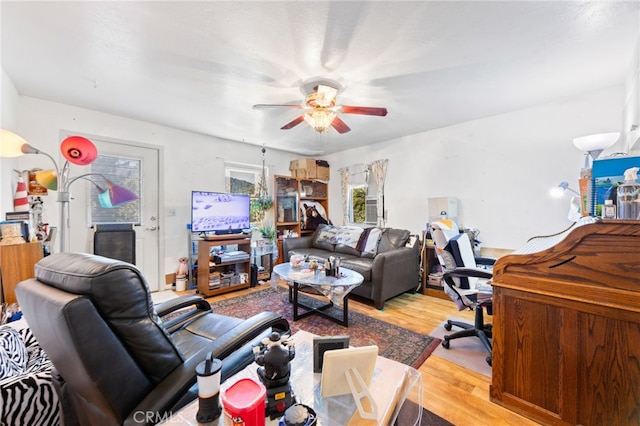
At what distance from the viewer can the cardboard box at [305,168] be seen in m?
4.94

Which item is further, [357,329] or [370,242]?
[370,242]

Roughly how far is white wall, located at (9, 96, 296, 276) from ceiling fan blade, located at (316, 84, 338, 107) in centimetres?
256

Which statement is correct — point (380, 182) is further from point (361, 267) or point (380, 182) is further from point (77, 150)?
point (77, 150)

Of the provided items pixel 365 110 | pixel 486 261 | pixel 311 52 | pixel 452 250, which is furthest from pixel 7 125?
pixel 486 261

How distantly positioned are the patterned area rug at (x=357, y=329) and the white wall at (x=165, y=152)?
151cm

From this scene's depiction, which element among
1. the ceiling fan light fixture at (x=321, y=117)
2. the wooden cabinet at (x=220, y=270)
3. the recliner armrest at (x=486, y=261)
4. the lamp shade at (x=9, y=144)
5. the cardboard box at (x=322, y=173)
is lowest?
the wooden cabinet at (x=220, y=270)

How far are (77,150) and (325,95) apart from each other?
2.16 m

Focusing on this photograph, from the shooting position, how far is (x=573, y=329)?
1.26 metres

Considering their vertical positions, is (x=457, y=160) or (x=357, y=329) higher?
(x=457, y=160)

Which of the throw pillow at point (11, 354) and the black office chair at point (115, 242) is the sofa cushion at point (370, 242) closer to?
the black office chair at point (115, 242)

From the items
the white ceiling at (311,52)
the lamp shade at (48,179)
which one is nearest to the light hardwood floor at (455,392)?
the white ceiling at (311,52)

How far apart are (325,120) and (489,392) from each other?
2436 millimetres

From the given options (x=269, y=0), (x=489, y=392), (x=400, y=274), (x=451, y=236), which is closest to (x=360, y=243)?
(x=400, y=274)

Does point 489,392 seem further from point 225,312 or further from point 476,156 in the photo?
point 476,156
